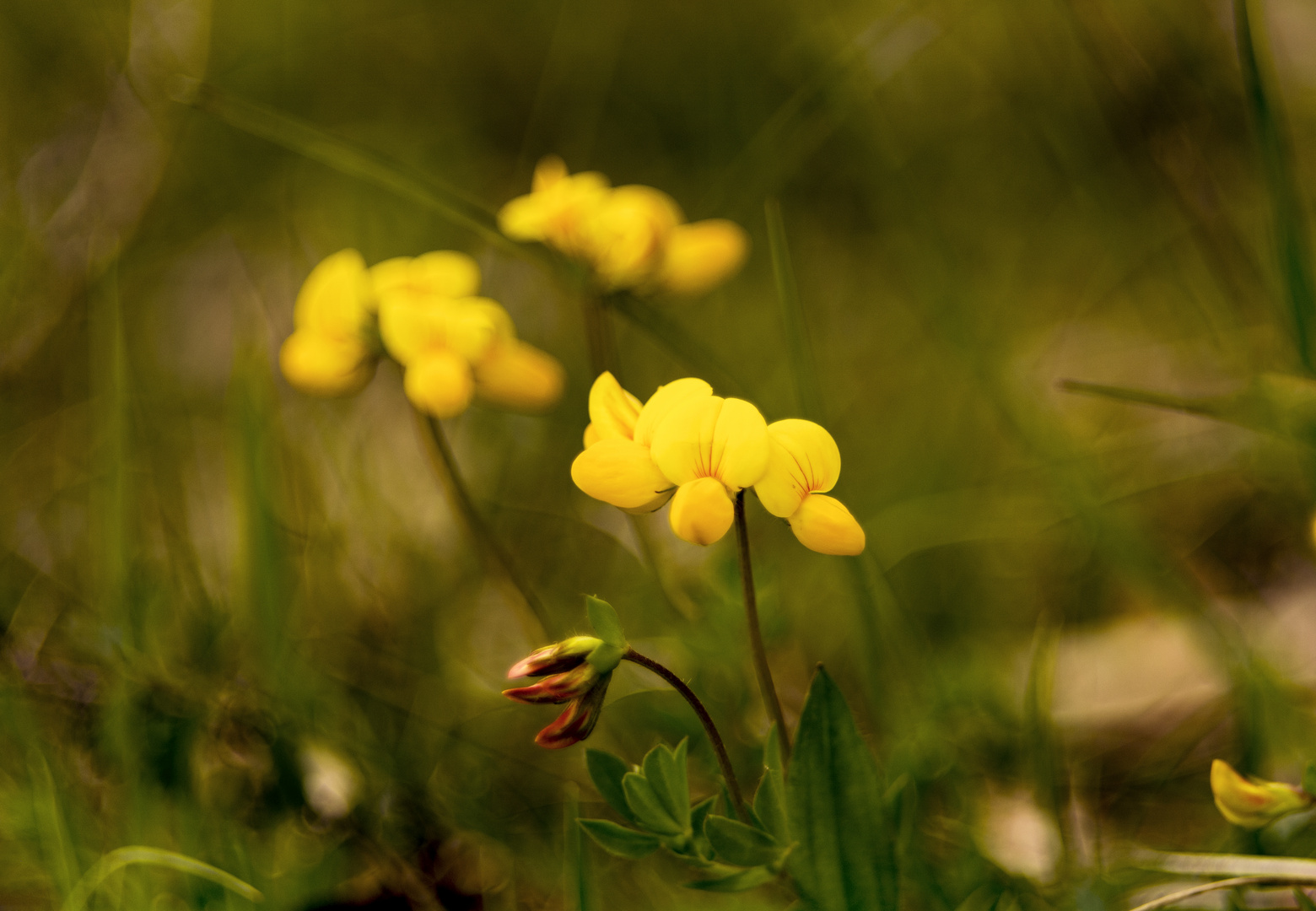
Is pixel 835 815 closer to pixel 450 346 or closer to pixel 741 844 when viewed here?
pixel 741 844

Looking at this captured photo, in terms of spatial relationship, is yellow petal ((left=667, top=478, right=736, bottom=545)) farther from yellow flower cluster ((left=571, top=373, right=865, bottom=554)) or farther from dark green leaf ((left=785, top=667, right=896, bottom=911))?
dark green leaf ((left=785, top=667, right=896, bottom=911))

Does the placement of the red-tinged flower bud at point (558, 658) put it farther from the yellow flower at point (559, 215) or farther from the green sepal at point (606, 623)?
the yellow flower at point (559, 215)

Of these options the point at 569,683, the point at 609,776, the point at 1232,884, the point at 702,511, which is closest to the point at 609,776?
the point at 609,776

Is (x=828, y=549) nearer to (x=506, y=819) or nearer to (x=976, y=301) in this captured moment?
(x=506, y=819)

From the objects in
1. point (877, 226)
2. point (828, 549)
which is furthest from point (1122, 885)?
point (877, 226)

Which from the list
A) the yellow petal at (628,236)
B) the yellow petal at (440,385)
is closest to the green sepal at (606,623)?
the yellow petal at (440,385)
